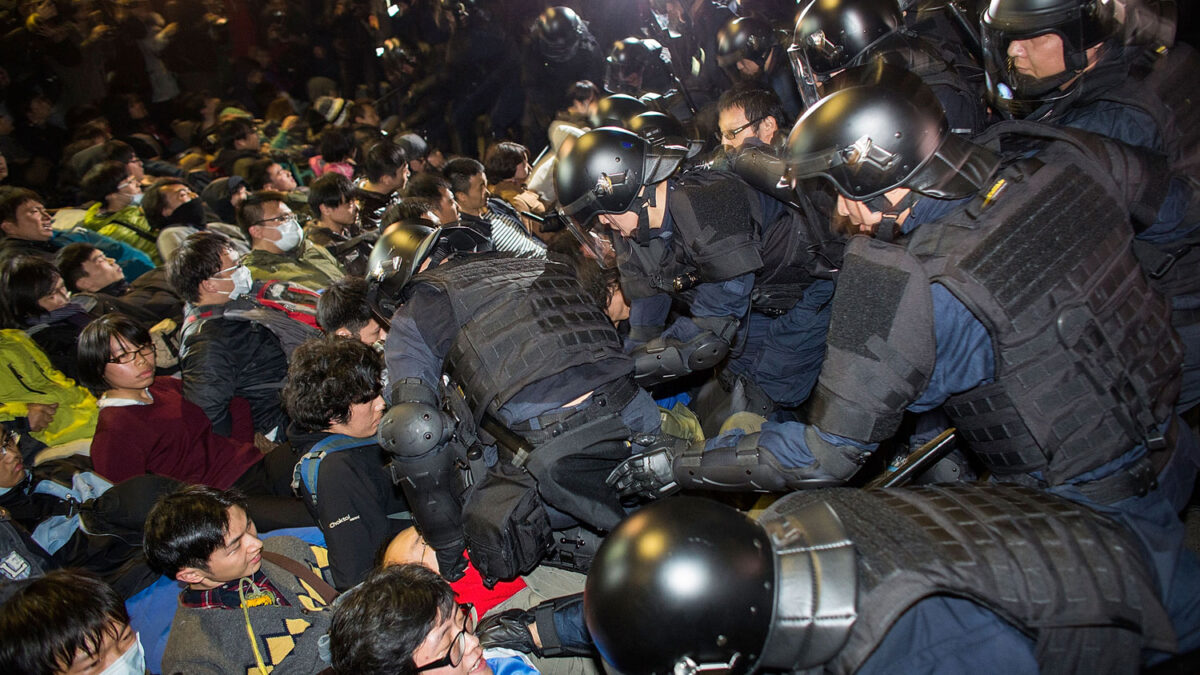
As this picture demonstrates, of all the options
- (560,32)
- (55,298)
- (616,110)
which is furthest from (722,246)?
(560,32)

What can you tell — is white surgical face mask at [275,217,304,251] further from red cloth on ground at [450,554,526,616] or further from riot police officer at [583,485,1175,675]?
riot police officer at [583,485,1175,675]

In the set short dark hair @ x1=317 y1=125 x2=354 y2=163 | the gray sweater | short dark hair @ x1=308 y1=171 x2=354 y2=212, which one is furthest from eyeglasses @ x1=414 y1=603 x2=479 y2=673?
short dark hair @ x1=317 y1=125 x2=354 y2=163

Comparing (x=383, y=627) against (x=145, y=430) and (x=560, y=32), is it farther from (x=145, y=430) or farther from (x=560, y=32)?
(x=560, y=32)

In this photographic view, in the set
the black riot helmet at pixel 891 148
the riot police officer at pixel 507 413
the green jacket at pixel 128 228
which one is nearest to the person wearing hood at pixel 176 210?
the green jacket at pixel 128 228

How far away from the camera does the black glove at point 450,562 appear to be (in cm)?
262

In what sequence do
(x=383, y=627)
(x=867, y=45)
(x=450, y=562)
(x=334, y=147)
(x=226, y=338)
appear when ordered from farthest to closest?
(x=334, y=147) < (x=867, y=45) < (x=226, y=338) < (x=450, y=562) < (x=383, y=627)

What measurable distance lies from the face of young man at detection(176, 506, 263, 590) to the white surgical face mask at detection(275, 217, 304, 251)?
2.68 metres

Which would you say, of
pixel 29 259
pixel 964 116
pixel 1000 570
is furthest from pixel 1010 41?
pixel 29 259

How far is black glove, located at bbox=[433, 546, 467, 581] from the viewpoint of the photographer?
2.62 m

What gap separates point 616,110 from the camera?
5.20 m

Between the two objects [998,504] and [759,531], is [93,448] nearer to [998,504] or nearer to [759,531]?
[759,531]

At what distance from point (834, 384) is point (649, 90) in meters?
6.93

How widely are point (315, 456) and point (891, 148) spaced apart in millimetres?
2358

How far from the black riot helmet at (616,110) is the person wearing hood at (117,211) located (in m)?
3.79
